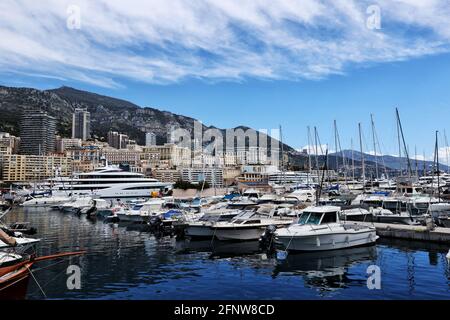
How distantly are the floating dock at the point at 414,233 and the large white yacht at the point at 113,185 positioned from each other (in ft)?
222

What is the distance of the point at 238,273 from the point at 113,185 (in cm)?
7807

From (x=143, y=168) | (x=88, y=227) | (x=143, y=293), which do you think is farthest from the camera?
(x=143, y=168)

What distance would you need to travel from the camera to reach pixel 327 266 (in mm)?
19953

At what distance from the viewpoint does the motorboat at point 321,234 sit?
22516mm

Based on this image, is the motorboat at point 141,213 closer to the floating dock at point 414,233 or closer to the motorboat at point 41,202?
the floating dock at point 414,233

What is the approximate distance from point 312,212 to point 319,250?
243 cm

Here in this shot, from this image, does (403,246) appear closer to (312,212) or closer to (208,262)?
(312,212)

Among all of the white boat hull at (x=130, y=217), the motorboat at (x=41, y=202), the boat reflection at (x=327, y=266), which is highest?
the boat reflection at (x=327, y=266)

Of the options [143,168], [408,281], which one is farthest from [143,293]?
[143,168]

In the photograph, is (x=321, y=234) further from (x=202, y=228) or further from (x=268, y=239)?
(x=202, y=228)

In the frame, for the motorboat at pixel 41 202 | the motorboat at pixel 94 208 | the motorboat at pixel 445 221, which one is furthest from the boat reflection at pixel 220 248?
the motorboat at pixel 41 202

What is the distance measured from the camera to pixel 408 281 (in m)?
16.5

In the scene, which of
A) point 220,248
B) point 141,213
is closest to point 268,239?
point 220,248

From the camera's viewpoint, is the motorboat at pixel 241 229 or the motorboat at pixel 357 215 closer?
the motorboat at pixel 241 229
